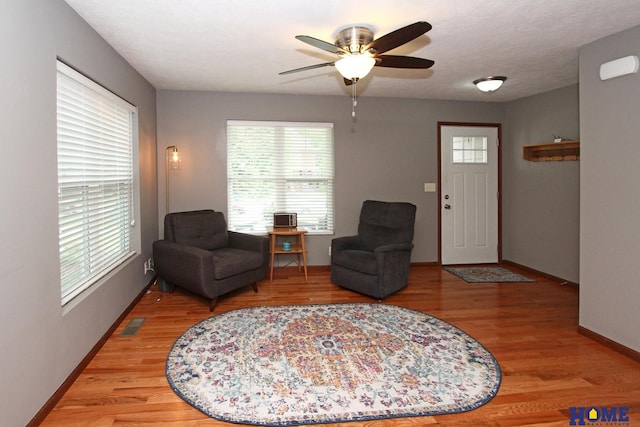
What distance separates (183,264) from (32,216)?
190 cm

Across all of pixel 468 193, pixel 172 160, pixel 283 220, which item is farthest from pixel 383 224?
pixel 172 160

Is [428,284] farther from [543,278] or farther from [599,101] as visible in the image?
[599,101]

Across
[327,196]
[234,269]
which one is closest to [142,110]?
[234,269]

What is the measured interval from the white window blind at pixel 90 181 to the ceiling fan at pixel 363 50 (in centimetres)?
161

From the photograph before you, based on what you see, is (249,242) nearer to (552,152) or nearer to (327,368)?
(327,368)

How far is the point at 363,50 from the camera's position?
2615 millimetres

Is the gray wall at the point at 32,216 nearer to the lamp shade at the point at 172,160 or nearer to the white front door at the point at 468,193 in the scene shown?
the lamp shade at the point at 172,160

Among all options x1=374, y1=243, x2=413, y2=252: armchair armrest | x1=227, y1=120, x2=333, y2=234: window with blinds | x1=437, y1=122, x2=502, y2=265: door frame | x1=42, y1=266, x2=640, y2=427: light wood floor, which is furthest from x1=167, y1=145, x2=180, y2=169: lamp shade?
x1=437, y1=122, x2=502, y2=265: door frame

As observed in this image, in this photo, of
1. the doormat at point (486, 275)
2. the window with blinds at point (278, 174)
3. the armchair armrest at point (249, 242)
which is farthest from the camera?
the window with blinds at point (278, 174)

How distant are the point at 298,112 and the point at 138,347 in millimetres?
3409

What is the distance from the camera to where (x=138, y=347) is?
2.93 metres

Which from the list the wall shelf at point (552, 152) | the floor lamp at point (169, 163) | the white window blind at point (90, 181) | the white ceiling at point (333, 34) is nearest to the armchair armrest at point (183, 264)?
the white window blind at point (90, 181)

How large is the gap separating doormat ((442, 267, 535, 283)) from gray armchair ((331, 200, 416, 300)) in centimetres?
115

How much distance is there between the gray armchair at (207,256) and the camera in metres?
3.73
